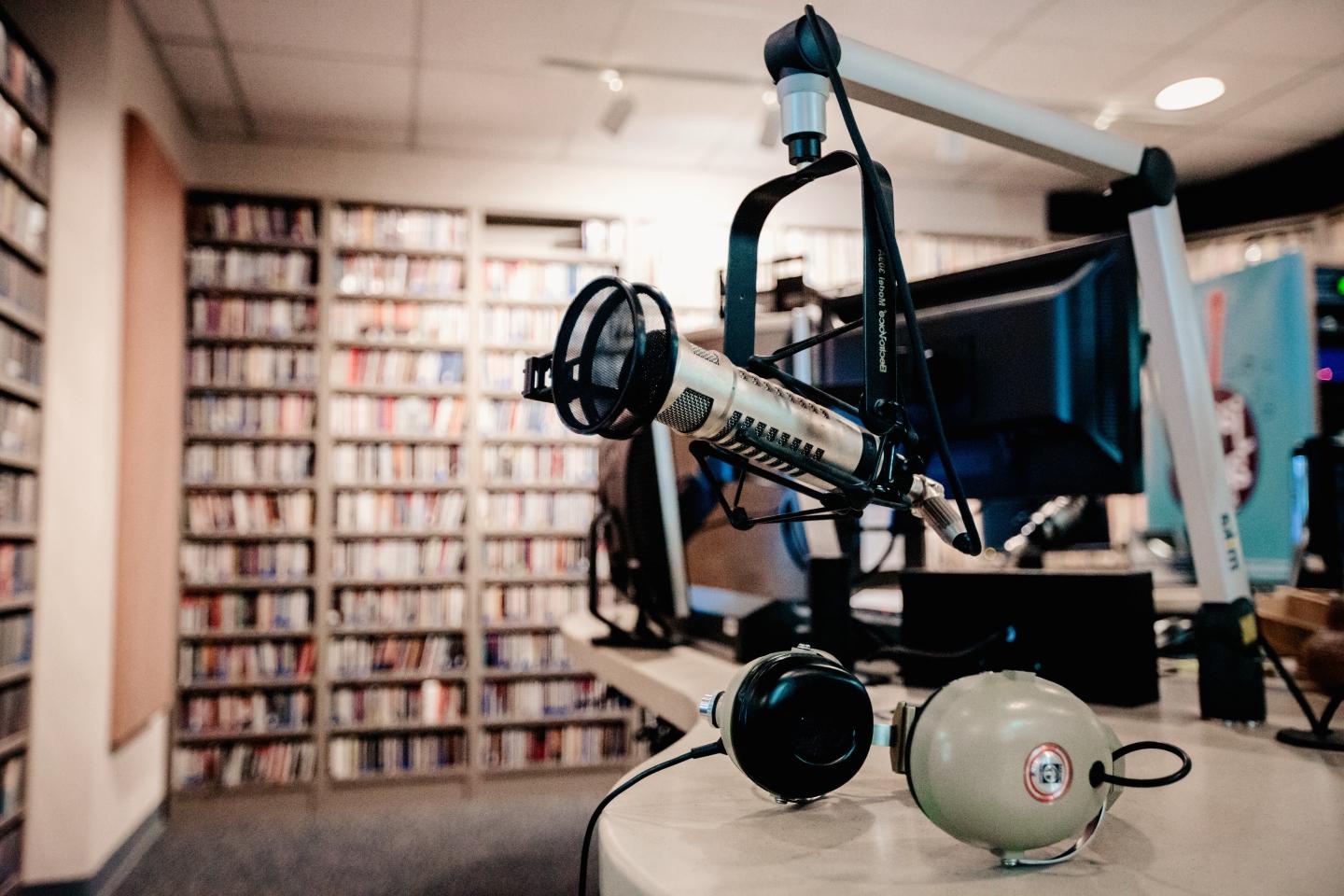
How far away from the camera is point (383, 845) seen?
317 cm

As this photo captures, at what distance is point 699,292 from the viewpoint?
168 inches

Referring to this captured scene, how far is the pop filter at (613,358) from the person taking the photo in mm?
573

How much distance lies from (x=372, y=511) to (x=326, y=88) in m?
1.71

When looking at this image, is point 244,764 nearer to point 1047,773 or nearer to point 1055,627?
point 1055,627

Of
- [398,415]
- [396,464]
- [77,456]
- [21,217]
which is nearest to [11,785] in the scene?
[77,456]

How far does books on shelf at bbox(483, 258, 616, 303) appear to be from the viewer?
4.11 metres

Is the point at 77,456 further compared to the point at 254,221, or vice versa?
the point at 254,221

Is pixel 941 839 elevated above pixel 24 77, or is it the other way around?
pixel 24 77

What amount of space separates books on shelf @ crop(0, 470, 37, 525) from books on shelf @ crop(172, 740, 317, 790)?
1.45m

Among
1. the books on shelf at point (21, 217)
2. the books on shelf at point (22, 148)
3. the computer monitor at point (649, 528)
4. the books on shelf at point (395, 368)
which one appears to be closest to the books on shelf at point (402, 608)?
the books on shelf at point (395, 368)

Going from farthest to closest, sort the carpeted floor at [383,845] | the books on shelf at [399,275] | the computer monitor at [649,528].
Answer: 1. the books on shelf at [399,275]
2. the carpeted floor at [383,845]
3. the computer monitor at [649,528]

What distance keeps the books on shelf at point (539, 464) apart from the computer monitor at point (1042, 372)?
2886 millimetres

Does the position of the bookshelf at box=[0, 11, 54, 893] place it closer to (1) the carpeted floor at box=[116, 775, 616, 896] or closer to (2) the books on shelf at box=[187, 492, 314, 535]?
(1) the carpeted floor at box=[116, 775, 616, 896]

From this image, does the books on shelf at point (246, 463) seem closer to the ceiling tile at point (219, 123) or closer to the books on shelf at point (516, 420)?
the books on shelf at point (516, 420)
